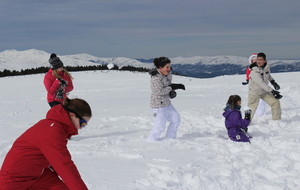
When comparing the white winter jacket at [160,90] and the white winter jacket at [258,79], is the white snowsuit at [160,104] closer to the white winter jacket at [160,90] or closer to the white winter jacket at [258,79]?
the white winter jacket at [160,90]

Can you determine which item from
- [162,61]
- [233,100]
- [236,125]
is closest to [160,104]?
[162,61]

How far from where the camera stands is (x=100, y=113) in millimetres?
10500

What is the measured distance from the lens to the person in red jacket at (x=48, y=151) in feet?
7.79

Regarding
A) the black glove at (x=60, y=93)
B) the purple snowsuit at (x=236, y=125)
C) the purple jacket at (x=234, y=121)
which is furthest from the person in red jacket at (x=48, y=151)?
the purple jacket at (x=234, y=121)

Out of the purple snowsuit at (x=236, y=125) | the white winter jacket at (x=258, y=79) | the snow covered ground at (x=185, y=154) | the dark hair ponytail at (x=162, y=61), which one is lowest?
the snow covered ground at (x=185, y=154)

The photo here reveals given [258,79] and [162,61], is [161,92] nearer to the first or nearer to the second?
[162,61]

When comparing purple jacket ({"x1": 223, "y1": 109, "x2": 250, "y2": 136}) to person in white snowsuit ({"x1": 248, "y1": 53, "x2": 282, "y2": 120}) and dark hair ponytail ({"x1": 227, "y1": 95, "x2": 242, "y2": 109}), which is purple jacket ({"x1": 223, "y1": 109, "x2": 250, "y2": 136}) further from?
person in white snowsuit ({"x1": 248, "y1": 53, "x2": 282, "y2": 120})

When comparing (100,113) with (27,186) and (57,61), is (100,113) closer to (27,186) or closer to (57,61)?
(57,61)

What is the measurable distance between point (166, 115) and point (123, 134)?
1385mm

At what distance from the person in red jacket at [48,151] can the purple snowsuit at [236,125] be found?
436 centimetres

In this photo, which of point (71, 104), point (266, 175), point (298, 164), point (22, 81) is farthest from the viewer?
point (22, 81)

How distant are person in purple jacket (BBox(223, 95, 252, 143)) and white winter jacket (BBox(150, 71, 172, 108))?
1.35 meters

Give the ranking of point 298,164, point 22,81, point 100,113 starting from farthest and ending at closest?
point 22,81
point 100,113
point 298,164

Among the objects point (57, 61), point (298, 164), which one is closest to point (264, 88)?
point (298, 164)
